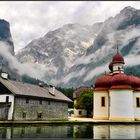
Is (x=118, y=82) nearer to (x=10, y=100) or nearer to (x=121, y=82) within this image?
(x=121, y=82)

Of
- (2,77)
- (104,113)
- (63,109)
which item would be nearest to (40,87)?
(63,109)

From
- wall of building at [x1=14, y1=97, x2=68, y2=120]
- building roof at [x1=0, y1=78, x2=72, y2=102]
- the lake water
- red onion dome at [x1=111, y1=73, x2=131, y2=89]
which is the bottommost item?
the lake water

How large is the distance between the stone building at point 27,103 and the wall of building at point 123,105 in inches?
384

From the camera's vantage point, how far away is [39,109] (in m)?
49.1

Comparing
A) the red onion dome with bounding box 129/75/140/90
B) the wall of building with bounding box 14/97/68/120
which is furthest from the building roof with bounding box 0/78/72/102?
the red onion dome with bounding box 129/75/140/90

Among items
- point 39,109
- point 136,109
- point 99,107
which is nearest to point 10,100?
point 39,109

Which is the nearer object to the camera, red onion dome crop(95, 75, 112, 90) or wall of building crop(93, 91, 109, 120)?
wall of building crop(93, 91, 109, 120)

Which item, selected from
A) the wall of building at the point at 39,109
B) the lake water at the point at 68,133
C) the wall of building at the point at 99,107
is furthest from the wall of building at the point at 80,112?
the lake water at the point at 68,133

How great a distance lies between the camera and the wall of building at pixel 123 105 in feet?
173

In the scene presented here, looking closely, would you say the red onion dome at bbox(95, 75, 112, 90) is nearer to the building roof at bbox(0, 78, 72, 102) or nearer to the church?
the church

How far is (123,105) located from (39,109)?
49.5 ft

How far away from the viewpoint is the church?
52938 mm

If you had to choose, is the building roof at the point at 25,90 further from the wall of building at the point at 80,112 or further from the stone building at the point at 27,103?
the wall of building at the point at 80,112

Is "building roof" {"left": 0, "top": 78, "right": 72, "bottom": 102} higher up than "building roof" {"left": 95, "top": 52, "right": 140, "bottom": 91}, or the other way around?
"building roof" {"left": 95, "top": 52, "right": 140, "bottom": 91}
